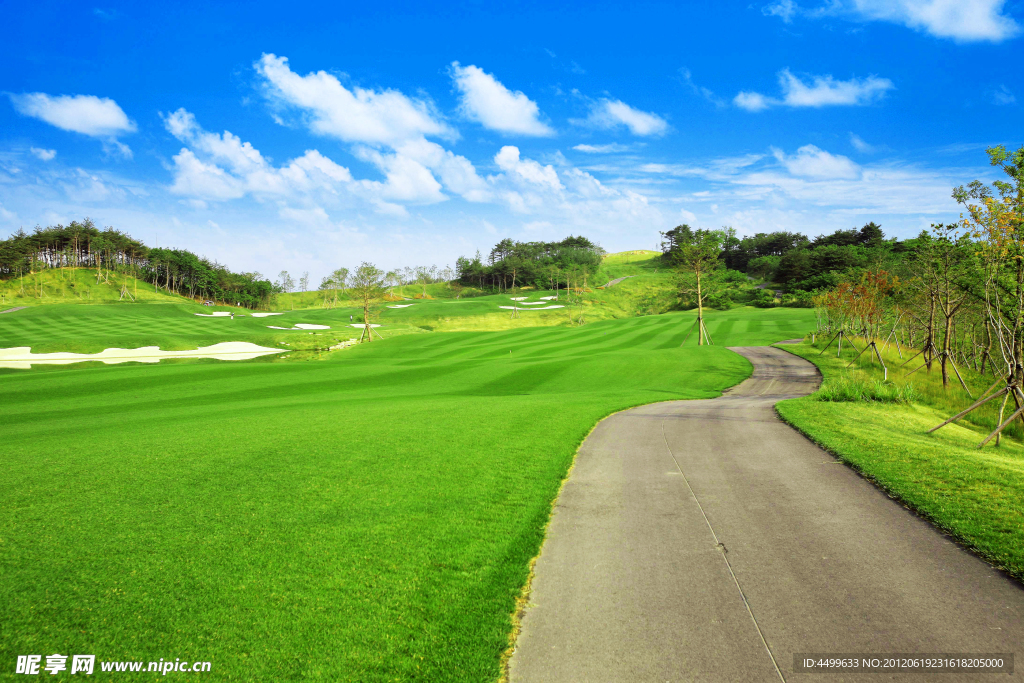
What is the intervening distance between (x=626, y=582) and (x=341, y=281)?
63725 millimetres

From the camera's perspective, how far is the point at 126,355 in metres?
42.0

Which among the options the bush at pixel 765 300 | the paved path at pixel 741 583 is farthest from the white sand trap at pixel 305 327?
the bush at pixel 765 300

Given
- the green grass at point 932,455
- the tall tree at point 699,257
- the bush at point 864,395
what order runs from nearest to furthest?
1. the green grass at point 932,455
2. the bush at point 864,395
3. the tall tree at point 699,257

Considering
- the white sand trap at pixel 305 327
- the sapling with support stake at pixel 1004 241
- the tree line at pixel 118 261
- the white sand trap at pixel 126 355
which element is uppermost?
the tree line at pixel 118 261

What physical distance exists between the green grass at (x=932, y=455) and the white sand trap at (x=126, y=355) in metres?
47.7

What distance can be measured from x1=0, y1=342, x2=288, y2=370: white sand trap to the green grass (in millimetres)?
47659

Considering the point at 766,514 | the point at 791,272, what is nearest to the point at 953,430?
the point at 766,514

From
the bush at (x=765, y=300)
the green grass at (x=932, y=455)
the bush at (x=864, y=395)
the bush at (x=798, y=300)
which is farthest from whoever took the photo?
the bush at (x=765, y=300)

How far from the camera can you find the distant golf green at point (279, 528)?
4453mm

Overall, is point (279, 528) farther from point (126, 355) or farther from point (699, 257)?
point (126, 355)

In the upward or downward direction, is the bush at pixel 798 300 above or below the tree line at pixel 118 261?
below

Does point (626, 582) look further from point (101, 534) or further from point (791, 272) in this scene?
point (791, 272)

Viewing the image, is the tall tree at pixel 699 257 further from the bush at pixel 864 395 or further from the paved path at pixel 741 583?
the paved path at pixel 741 583

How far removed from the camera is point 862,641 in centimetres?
453
